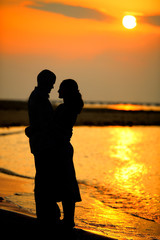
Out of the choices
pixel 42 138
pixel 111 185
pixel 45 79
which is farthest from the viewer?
pixel 111 185

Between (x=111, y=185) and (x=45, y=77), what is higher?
(x=45, y=77)

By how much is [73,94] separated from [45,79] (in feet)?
1.26

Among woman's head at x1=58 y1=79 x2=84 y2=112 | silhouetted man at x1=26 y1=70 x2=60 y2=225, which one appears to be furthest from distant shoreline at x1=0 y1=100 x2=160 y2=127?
woman's head at x1=58 y1=79 x2=84 y2=112

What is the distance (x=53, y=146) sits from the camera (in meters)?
5.55

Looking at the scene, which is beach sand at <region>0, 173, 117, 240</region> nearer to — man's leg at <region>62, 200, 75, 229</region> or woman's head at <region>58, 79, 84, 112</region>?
man's leg at <region>62, 200, 75, 229</region>

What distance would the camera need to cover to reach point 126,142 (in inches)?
974

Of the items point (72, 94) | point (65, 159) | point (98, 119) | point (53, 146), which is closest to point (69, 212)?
point (65, 159)

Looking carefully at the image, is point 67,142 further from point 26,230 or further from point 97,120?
point 97,120

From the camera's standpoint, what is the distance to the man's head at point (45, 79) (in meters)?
5.62

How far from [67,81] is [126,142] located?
19407mm

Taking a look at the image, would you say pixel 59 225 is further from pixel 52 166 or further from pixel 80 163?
pixel 80 163

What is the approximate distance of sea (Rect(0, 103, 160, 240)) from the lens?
7.79m

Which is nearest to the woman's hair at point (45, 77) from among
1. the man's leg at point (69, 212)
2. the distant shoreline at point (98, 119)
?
the man's leg at point (69, 212)

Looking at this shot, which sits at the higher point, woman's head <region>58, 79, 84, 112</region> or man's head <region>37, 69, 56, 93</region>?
man's head <region>37, 69, 56, 93</region>
